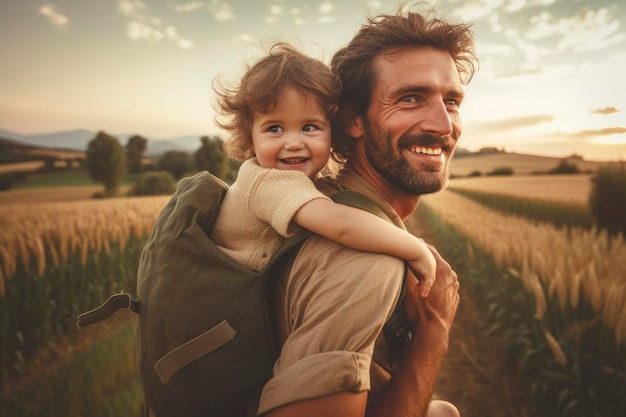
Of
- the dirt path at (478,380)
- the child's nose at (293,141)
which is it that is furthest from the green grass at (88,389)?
the dirt path at (478,380)

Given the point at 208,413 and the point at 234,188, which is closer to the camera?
the point at 208,413

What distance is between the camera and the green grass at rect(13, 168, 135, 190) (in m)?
38.1

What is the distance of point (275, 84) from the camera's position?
1.95m

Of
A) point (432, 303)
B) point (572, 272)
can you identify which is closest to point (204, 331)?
point (432, 303)

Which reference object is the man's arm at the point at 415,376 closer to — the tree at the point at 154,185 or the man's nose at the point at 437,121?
Answer: the man's nose at the point at 437,121

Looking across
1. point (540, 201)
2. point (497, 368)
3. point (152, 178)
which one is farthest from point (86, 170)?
point (497, 368)

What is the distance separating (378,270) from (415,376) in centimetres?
62

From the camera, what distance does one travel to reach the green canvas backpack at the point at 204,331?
1402mm

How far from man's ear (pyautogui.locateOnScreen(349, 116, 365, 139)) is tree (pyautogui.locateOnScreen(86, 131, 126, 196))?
5732cm

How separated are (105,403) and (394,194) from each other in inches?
143

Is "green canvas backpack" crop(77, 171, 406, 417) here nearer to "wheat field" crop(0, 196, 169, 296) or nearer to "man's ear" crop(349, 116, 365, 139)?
"man's ear" crop(349, 116, 365, 139)

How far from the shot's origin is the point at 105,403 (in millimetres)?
3945

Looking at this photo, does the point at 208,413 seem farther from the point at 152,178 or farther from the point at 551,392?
the point at 152,178

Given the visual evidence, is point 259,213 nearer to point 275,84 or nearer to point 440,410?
point 275,84
